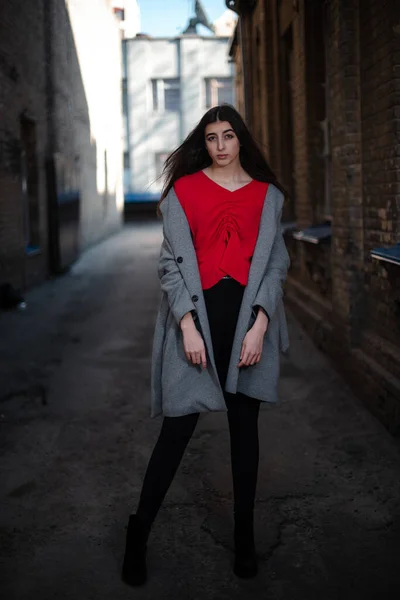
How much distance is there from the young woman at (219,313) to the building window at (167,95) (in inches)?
1150

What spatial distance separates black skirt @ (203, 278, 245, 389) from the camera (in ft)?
8.95

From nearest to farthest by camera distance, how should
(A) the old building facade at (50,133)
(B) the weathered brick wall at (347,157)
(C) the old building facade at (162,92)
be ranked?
(B) the weathered brick wall at (347,157)
(A) the old building facade at (50,133)
(C) the old building facade at (162,92)

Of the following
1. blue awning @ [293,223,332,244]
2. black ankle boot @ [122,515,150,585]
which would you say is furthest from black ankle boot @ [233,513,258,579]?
blue awning @ [293,223,332,244]

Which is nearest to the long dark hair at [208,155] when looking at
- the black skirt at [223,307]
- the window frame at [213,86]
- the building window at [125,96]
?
the black skirt at [223,307]

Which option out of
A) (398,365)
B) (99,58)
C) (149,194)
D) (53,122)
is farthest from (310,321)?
(149,194)

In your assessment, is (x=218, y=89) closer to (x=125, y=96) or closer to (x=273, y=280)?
(x=125, y=96)

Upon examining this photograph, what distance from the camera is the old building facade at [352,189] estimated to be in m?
4.55

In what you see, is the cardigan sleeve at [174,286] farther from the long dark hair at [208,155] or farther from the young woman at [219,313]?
the long dark hair at [208,155]

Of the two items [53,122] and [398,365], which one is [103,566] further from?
[53,122]

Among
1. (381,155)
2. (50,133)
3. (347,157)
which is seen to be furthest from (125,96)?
(381,155)

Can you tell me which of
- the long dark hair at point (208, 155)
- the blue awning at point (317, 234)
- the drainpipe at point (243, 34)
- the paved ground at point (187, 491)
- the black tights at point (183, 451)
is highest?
the drainpipe at point (243, 34)

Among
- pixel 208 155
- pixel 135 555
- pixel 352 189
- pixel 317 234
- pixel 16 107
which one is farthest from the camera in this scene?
pixel 16 107

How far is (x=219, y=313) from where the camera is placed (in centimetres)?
273

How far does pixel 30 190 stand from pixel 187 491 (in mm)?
9628
